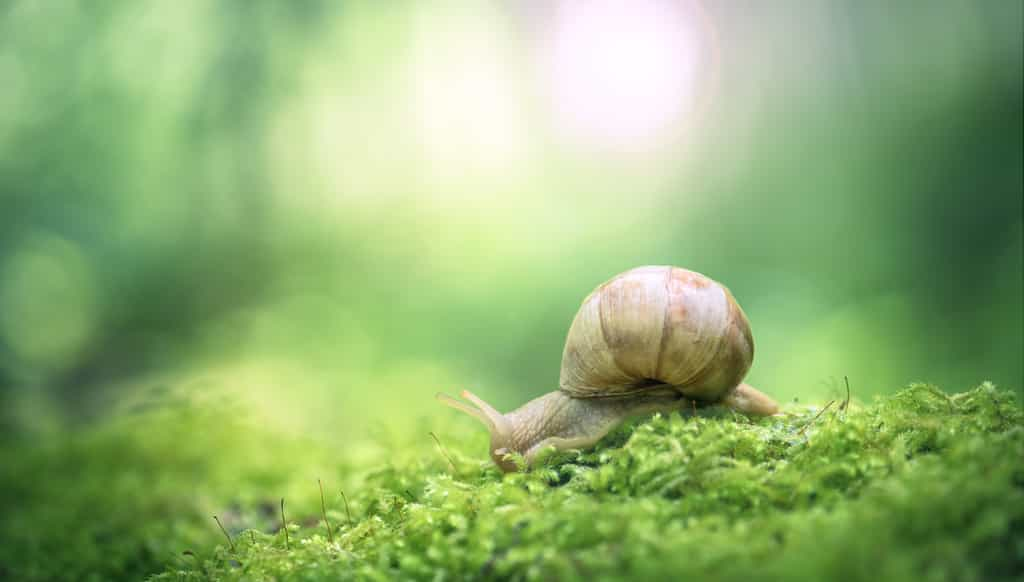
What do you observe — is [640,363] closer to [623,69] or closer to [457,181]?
[623,69]

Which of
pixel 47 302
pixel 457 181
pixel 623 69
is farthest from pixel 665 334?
pixel 47 302

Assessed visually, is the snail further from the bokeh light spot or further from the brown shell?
the bokeh light spot

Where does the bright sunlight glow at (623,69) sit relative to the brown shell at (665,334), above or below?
above

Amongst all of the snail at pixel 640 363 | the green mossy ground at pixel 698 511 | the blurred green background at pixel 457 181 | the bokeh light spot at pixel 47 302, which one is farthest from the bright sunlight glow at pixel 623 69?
the snail at pixel 640 363

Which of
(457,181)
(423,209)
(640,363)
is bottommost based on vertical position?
(640,363)

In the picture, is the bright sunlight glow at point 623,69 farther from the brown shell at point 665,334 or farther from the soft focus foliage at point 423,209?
the brown shell at point 665,334

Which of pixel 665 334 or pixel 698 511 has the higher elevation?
pixel 665 334
